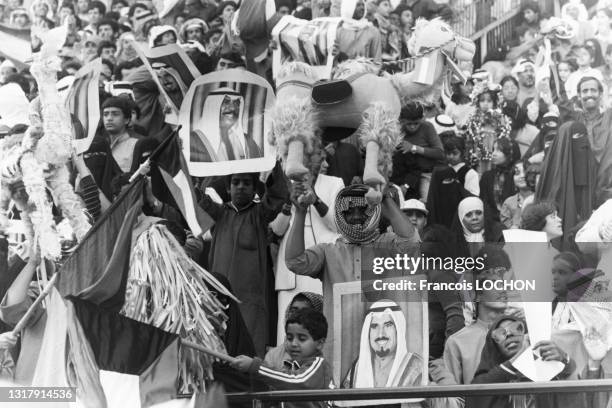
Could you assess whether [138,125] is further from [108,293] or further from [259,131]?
[108,293]

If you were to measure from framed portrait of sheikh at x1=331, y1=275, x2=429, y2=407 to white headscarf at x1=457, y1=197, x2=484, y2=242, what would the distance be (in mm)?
1568

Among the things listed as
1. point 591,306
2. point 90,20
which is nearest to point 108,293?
point 591,306

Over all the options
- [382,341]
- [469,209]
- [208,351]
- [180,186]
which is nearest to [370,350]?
[382,341]

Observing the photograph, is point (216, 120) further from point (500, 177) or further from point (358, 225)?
point (500, 177)

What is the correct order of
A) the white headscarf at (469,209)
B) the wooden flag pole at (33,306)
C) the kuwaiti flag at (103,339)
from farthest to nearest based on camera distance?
the white headscarf at (469,209) → the wooden flag pole at (33,306) → the kuwaiti flag at (103,339)

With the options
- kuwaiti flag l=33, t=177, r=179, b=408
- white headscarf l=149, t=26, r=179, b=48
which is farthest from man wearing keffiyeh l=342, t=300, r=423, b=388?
white headscarf l=149, t=26, r=179, b=48

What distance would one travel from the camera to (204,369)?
368 inches

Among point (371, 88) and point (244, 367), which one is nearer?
point (244, 367)

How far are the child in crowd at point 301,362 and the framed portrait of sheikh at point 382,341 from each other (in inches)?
5.5

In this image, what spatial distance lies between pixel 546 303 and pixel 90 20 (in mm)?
6092

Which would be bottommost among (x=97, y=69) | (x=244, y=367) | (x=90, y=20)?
(x=244, y=367)

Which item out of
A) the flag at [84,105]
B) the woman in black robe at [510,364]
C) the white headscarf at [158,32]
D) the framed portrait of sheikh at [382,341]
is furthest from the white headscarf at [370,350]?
the white headscarf at [158,32]

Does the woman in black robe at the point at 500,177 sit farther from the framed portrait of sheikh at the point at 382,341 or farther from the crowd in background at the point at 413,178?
the framed portrait of sheikh at the point at 382,341

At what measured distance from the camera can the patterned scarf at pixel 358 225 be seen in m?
9.55
